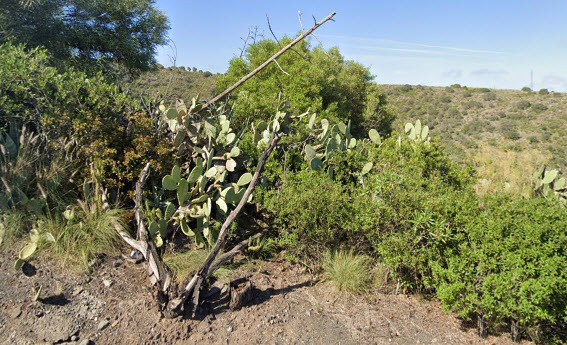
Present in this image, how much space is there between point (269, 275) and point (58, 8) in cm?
773

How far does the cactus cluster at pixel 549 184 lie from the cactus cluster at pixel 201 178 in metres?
3.59

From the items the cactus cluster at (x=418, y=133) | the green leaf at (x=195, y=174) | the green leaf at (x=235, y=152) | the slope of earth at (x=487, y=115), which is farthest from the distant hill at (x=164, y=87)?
the slope of earth at (x=487, y=115)

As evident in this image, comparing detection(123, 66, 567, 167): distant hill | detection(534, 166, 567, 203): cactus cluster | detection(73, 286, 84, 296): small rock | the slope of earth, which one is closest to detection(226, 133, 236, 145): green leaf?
detection(73, 286, 84, 296): small rock

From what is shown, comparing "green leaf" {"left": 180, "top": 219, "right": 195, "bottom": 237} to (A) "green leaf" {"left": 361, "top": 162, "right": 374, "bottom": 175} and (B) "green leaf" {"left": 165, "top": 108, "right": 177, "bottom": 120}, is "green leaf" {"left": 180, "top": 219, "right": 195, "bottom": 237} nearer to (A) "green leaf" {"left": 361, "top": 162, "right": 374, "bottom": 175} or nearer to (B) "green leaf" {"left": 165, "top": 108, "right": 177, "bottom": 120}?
(B) "green leaf" {"left": 165, "top": 108, "right": 177, "bottom": 120}

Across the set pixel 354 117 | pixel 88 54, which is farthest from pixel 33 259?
pixel 354 117

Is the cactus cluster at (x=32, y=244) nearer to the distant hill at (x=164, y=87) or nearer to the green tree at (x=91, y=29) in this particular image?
the distant hill at (x=164, y=87)

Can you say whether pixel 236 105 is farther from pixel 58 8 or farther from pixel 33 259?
pixel 58 8

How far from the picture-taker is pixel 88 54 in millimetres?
9945

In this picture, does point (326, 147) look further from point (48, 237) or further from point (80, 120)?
point (48, 237)

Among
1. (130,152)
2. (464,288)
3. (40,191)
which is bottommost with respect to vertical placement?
(464,288)

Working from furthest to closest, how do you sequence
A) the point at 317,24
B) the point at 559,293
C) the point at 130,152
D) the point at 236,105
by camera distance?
1. the point at 236,105
2. the point at 317,24
3. the point at 130,152
4. the point at 559,293

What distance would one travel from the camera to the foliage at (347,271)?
4086mm

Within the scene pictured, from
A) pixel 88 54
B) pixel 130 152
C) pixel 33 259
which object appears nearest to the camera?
pixel 33 259

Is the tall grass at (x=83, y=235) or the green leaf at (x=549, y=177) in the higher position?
the green leaf at (x=549, y=177)
